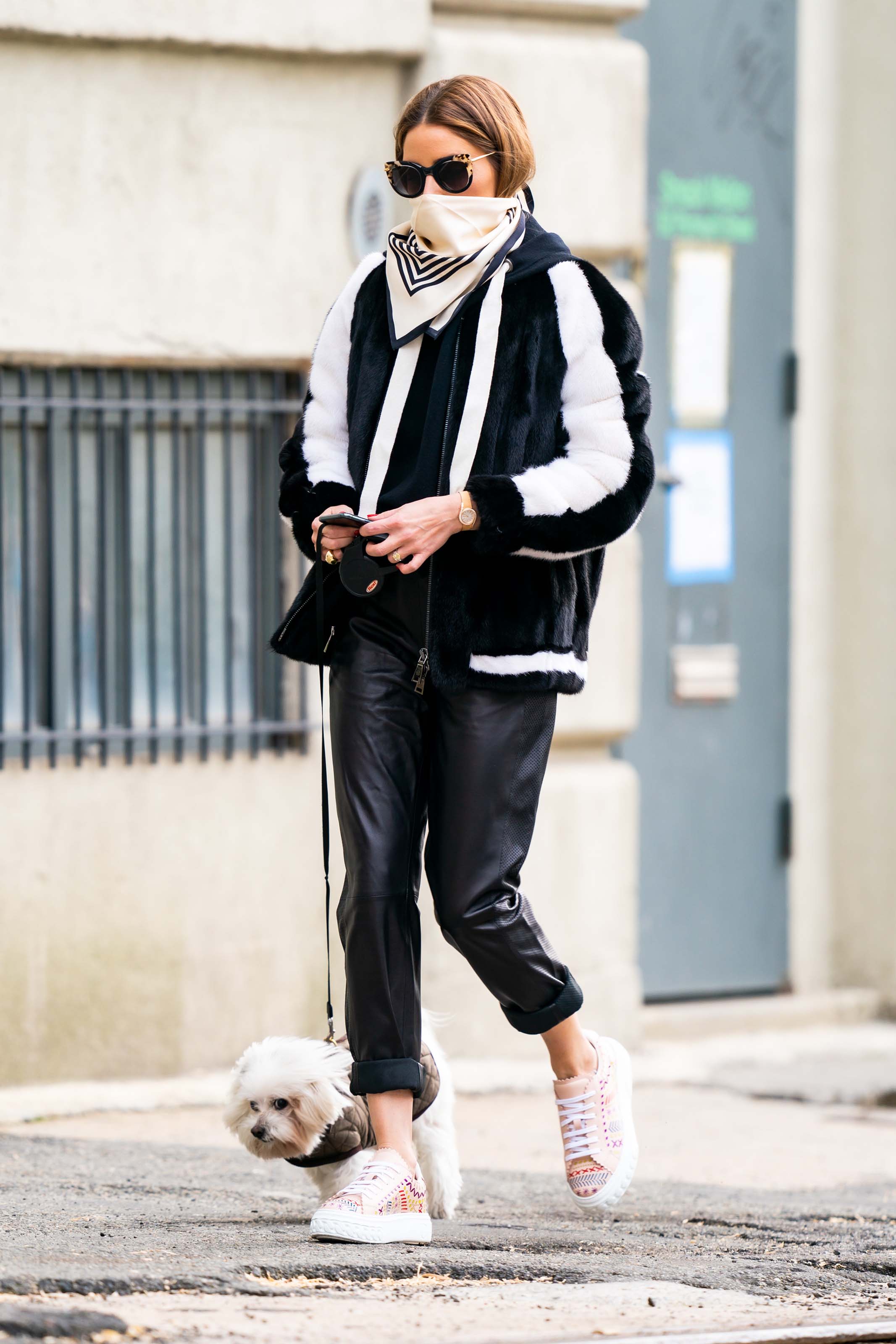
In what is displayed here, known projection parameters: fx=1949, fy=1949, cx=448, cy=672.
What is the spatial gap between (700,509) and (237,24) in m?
2.45

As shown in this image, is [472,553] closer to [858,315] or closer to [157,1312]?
[157,1312]

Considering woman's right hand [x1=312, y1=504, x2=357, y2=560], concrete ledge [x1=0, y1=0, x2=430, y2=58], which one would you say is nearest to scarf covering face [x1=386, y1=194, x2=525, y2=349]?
woman's right hand [x1=312, y1=504, x2=357, y2=560]

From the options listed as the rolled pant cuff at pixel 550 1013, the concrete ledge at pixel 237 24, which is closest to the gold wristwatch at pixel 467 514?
the rolled pant cuff at pixel 550 1013

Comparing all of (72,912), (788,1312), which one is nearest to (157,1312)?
(788,1312)

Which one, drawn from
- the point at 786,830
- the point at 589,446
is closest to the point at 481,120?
the point at 589,446

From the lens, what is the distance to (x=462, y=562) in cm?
366

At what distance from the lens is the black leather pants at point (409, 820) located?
3672 mm

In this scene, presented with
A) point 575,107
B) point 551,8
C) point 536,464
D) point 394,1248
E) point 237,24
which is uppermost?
point 551,8

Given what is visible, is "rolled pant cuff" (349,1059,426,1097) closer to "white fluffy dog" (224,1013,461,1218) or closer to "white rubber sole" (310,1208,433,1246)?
"white fluffy dog" (224,1013,461,1218)

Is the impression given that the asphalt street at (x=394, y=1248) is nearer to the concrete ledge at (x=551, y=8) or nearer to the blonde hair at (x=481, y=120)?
the blonde hair at (x=481, y=120)

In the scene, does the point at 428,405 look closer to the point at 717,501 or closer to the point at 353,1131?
the point at 353,1131

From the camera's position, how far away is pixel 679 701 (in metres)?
7.17

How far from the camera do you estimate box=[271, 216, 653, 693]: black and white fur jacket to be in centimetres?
362

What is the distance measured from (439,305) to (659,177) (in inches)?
143
